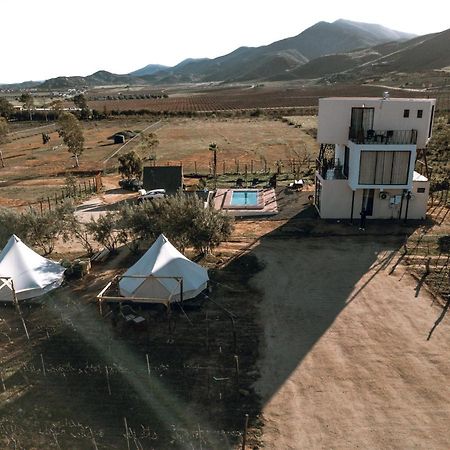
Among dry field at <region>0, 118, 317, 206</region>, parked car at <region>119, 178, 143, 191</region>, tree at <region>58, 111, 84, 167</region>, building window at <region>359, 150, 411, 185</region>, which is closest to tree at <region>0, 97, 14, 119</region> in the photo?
dry field at <region>0, 118, 317, 206</region>

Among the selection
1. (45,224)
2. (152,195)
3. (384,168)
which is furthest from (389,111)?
(45,224)

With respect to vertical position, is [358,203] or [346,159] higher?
[346,159]

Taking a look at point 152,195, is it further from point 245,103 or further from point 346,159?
point 245,103

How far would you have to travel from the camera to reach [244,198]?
1416 inches

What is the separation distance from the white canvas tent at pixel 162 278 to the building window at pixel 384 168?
13.5 metres

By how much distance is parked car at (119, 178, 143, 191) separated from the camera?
40.9m

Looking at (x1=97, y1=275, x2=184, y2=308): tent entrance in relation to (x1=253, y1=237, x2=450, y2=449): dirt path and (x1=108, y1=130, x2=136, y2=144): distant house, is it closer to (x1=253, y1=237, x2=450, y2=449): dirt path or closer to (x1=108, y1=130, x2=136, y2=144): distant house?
(x1=253, y1=237, x2=450, y2=449): dirt path

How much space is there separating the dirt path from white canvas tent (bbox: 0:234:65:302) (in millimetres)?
9677

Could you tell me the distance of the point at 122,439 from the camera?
12.6m

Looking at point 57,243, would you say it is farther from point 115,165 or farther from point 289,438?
point 115,165

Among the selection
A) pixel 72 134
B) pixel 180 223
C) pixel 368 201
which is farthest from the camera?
pixel 72 134

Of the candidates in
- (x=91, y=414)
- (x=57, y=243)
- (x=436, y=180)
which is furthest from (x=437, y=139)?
(x=91, y=414)

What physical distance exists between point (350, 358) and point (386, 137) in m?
16.8

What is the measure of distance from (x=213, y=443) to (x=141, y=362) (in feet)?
15.0
